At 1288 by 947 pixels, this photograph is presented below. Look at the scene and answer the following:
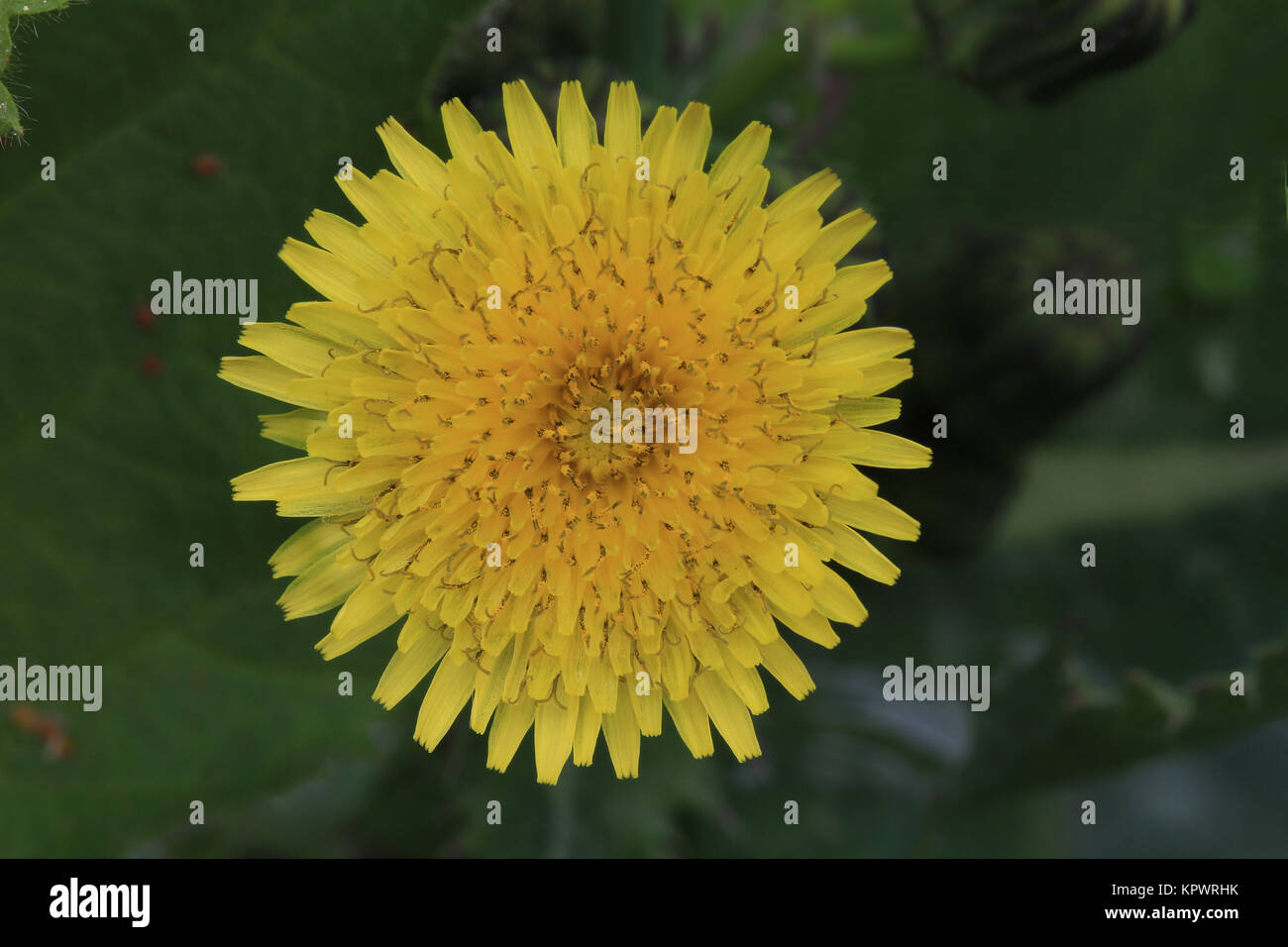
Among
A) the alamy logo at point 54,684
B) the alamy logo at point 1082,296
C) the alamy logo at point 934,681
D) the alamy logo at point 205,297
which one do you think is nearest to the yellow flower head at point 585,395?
the alamy logo at point 205,297

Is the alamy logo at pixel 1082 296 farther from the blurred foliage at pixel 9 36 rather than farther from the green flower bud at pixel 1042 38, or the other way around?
the blurred foliage at pixel 9 36

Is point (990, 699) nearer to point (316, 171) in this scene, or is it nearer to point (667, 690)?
point (667, 690)

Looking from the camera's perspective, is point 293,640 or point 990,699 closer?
point 293,640

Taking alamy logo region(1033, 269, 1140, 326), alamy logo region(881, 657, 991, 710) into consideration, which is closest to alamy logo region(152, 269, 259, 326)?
alamy logo region(1033, 269, 1140, 326)

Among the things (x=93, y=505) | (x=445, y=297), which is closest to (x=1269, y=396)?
(x=445, y=297)

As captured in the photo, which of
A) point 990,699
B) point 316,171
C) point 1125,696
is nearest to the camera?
point 316,171

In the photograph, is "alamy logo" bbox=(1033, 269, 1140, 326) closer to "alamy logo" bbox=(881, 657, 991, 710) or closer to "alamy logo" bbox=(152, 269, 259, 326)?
"alamy logo" bbox=(881, 657, 991, 710)
